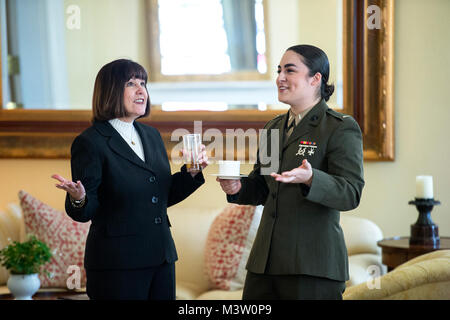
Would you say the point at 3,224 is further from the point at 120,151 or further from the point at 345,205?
the point at 345,205

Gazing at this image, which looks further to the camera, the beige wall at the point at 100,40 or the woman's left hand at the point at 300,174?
the beige wall at the point at 100,40

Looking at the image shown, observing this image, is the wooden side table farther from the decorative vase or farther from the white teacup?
the decorative vase

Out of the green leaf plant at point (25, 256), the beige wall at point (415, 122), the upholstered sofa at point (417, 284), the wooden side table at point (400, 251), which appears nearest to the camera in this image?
the upholstered sofa at point (417, 284)

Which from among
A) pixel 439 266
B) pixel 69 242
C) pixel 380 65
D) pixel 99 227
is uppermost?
pixel 380 65

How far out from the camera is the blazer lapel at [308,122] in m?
1.68

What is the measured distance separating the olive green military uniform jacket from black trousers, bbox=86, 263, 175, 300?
0.27 m

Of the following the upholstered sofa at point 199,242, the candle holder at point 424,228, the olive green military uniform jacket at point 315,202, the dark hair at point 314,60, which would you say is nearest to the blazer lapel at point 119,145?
the olive green military uniform jacket at point 315,202

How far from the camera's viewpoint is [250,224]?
10.3ft

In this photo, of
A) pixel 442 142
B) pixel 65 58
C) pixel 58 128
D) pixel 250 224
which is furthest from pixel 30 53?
pixel 442 142

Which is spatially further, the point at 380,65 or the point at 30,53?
the point at 30,53

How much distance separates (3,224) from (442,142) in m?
2.45

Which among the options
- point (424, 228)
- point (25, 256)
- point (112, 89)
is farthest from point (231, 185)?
point (424, 228)

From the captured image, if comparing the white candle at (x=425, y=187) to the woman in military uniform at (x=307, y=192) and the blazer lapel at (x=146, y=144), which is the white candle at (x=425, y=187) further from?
the blazer lapel at (x=146, y=144)

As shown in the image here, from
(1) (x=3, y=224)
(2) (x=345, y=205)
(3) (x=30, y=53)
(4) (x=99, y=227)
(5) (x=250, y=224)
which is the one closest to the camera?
(2) (x=345, y=205)
